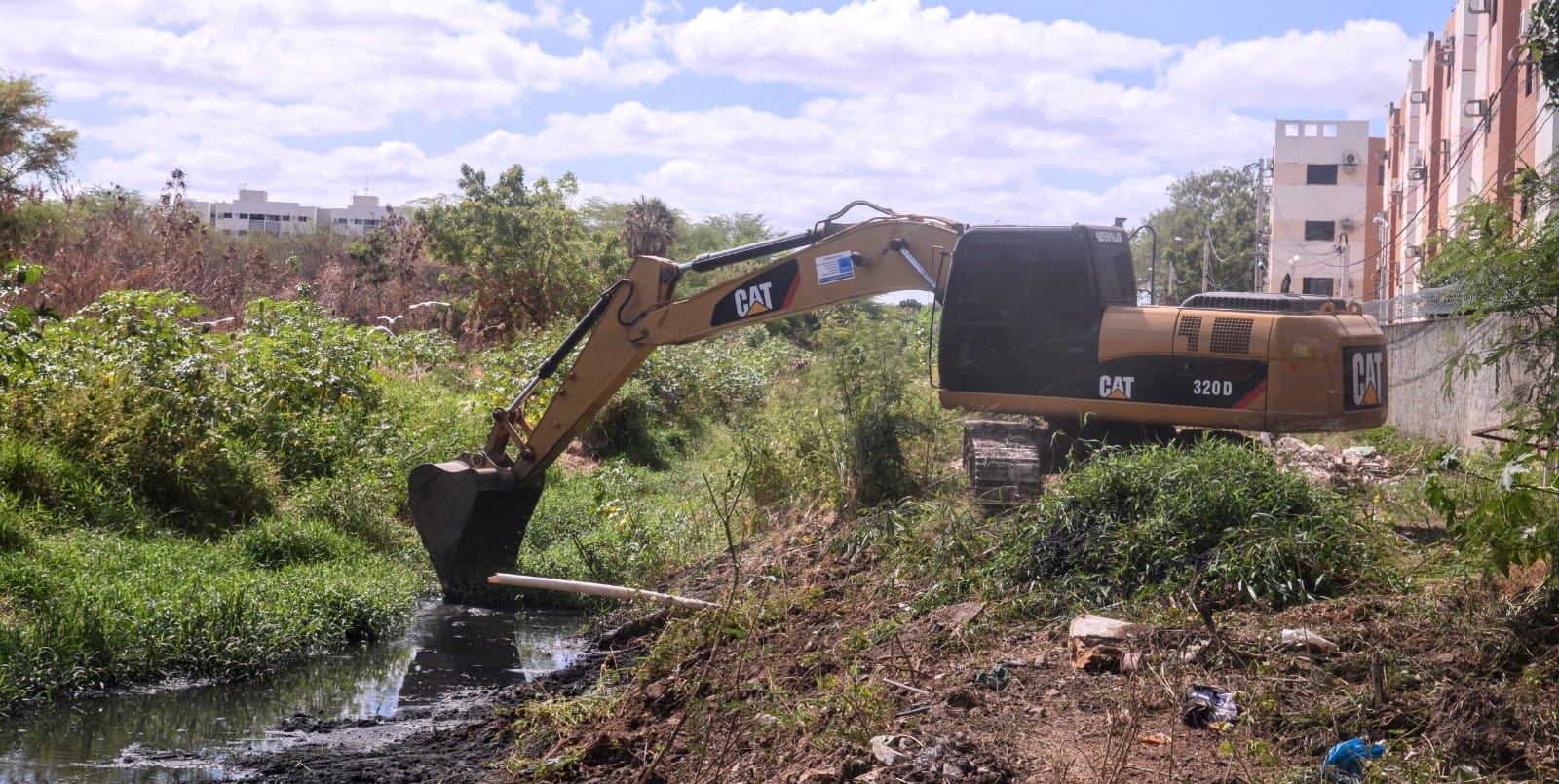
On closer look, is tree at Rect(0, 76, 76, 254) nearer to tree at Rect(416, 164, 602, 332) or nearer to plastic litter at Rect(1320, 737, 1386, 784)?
tree at Rect(416, 164, 602, 332)

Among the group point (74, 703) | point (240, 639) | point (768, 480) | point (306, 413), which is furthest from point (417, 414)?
point (74, 703)

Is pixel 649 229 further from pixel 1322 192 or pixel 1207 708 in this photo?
pixel 1207 708

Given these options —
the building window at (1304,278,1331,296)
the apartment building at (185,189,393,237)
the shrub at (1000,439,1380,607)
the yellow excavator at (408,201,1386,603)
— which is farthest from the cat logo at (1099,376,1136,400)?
the apartment building at (185,189,393,237)

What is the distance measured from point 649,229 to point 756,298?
3394cm

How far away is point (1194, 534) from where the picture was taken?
25.4 ft

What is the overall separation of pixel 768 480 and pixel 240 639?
5.70m

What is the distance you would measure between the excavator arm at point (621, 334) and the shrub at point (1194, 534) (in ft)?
8.79

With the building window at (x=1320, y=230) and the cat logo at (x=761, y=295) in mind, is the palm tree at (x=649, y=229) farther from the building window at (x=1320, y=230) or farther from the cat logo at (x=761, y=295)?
the cat logo at (x=761, y=295)

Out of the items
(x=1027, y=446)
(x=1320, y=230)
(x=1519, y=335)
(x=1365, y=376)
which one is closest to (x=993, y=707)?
(x=1519, y=335)

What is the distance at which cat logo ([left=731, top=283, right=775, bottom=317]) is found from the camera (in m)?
10.4

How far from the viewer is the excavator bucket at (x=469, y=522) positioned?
10211mm

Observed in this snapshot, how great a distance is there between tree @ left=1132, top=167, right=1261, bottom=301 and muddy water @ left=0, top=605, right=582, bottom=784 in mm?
53003

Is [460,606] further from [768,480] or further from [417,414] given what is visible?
[417,414]

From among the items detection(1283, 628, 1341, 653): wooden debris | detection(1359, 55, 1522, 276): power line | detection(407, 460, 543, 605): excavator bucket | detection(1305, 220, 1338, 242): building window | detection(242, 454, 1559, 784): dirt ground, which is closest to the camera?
detection(242, 454, 1559, 784): dirt ground
